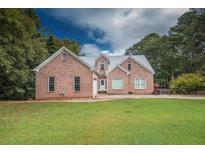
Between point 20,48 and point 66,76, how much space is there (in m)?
3.24

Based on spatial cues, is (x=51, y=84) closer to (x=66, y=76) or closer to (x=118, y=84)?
(x=66, y=76)

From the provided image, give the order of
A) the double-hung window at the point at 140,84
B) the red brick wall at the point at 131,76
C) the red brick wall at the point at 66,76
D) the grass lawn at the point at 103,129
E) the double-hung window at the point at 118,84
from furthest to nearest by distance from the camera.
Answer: the double-hung window at the point at 118,84 → the double-hung window at the point at 140,84 → the red brick wall at the point at 131,76 → the red brick wall at the point at 66,76 → the grass lawn at the point at 103,129

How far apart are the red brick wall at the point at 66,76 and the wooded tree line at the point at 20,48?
59 centimetres

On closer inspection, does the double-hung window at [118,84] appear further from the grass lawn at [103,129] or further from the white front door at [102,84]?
the grass lawn at [103,129]

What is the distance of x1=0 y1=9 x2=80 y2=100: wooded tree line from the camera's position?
9.01 meters

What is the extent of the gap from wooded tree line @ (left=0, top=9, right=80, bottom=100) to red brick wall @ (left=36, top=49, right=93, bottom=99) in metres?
0.59

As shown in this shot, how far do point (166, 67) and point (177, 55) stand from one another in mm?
2006

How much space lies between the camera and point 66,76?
13.1 metres

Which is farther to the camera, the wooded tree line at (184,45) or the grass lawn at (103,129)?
the wooded tree line at (184,45)

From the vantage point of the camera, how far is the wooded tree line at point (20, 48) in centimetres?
901

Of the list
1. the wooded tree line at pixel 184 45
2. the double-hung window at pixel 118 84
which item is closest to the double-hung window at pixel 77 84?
the wooded tree line at pixel 184 45

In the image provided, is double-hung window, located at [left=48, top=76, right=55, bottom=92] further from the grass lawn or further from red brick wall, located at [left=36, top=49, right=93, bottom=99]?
the grass lawn

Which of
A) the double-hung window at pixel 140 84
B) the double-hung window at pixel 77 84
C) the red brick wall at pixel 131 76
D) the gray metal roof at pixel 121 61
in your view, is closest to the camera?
the double-hung window at pixel 77 84
